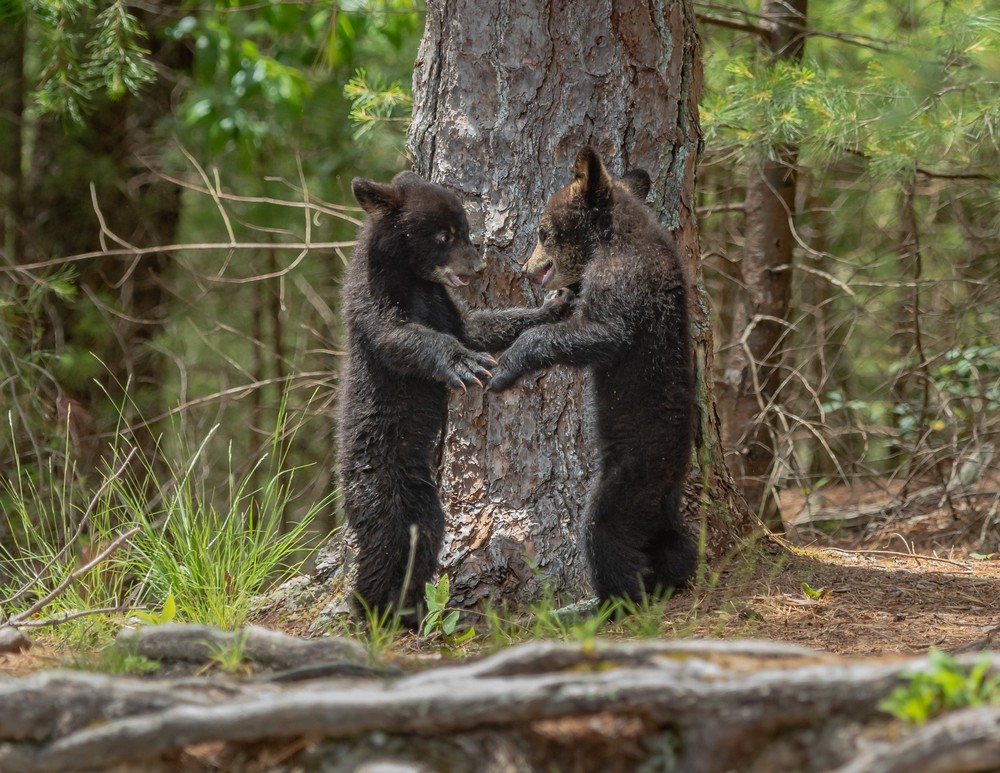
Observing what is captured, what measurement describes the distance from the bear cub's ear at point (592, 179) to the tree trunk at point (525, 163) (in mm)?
339

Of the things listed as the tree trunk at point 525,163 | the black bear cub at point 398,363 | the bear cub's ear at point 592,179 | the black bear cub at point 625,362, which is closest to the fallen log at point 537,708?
the black bear cub at point 625,362

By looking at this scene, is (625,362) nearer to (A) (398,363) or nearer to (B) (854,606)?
(A) (398,363)

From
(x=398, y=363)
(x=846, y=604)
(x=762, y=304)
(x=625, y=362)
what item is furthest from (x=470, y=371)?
(x=762, y=304)

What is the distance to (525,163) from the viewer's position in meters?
5.31

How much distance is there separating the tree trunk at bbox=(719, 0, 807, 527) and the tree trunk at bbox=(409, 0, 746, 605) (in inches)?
102

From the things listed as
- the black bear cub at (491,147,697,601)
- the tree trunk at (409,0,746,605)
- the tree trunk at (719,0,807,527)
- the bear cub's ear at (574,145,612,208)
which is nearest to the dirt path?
the black bear cub at (491,147,697,601)

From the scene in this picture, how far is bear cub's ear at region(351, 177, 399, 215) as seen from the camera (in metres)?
5.13

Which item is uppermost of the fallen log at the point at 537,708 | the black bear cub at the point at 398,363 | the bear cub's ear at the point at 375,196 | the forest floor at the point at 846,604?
the bear cub's ear at the point at 375,196

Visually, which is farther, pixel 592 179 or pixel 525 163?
pixel 525 163

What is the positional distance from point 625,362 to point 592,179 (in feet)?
Result: 2.81

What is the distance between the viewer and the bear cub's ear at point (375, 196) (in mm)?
5129

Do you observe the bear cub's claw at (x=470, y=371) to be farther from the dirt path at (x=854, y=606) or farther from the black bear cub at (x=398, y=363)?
the dirt path at (x=854, y=606)

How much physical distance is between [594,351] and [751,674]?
7.73ft

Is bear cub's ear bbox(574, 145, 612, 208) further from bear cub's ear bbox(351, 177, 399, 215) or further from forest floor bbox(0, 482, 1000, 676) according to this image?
forest floor bbox(0, 482, 1000, 676)
